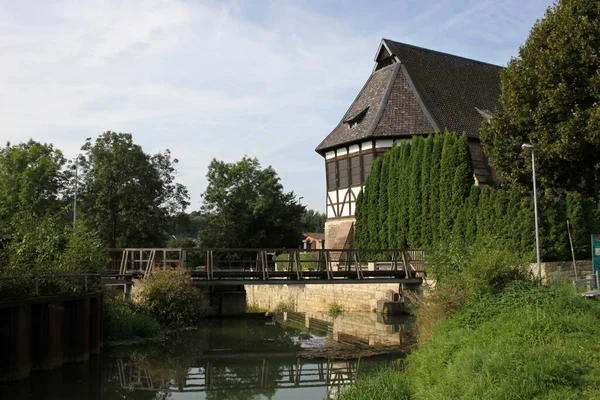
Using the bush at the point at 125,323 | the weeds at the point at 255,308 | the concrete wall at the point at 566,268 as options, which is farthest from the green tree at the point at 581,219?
the weeds at the point at 255,308

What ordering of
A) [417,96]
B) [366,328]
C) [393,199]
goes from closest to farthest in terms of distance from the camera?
[366,328] → [393,199] → [417,96]

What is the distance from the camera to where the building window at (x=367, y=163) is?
111 ft

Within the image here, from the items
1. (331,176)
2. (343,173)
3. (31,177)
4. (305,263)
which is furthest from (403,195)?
(31,177)

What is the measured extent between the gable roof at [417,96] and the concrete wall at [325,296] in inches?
340

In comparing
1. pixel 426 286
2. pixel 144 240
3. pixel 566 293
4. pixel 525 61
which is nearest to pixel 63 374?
pixel 426 286

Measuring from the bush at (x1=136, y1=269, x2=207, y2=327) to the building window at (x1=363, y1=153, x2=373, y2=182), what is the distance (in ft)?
48.6

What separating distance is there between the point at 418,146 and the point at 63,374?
20885mm

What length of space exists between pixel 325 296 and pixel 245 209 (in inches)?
810

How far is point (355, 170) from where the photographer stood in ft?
114

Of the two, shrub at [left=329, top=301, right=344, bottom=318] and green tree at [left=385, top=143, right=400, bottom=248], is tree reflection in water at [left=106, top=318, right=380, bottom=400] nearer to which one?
shrub at [left=329, top=301, right=344, bottom=318]

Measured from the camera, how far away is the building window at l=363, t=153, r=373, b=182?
33.8 meters

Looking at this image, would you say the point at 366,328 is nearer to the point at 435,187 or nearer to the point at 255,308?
the point at 435,187

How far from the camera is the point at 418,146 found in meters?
30.4

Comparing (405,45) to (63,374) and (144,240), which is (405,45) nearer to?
(144,240)
